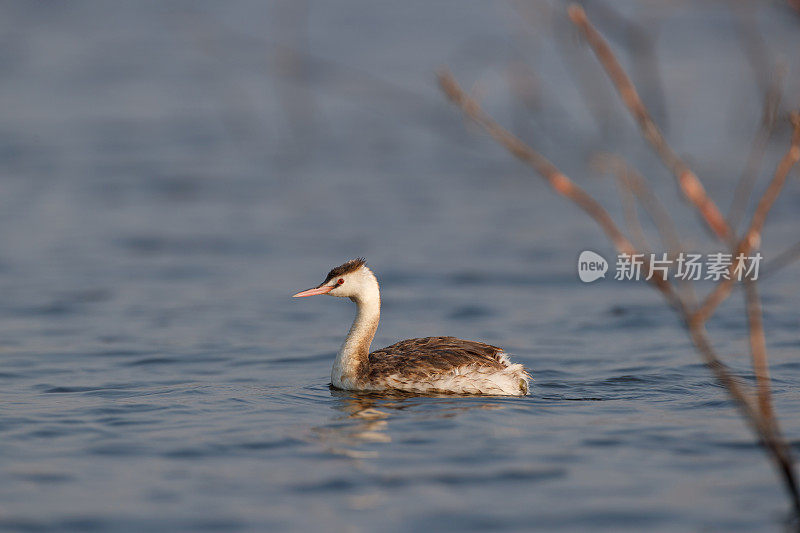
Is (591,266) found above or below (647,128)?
above

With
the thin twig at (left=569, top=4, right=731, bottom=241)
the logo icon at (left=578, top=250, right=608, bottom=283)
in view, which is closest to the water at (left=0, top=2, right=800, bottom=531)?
the logo icon at (left=578, top=250, right=608, bottom=283)

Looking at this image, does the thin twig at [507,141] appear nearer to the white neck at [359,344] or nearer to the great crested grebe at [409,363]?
the great crested grebe at [409,363]

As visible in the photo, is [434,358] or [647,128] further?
[434,358]

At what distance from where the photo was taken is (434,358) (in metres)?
9.03

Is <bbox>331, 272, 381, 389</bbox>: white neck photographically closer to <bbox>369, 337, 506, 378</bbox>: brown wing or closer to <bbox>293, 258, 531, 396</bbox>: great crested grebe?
<bbox>293, 258, 531, 396</bbox>: great crested grebe

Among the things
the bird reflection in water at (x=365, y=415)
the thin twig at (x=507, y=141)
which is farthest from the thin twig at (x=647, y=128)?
the bird reflection in water at (x=365, y=415)

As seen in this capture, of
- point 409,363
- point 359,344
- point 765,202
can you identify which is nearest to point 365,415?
point 409,363

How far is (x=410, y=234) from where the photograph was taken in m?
16.1

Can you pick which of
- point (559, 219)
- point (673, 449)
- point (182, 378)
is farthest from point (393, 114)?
point (673, 449)

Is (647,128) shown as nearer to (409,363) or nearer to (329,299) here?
(409,363)

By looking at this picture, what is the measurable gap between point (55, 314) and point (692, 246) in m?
7.78

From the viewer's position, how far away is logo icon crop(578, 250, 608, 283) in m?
13.8

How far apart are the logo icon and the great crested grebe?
4.74 meters

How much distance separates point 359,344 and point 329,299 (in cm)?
436
